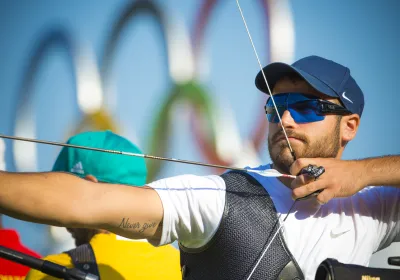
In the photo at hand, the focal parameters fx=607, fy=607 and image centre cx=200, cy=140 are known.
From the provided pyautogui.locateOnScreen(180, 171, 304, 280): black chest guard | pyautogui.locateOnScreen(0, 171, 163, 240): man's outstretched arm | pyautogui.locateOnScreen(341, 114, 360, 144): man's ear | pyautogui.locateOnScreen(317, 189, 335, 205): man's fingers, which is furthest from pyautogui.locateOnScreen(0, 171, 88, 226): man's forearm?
pyautogui.locateOnScreen(341, 114, 360, 144): man's ear

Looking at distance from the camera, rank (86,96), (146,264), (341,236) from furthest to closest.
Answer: (86,96)
(146,264)
(341,236)

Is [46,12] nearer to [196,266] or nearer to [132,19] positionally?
[132,19]

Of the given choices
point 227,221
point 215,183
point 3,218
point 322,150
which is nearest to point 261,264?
point 227,221

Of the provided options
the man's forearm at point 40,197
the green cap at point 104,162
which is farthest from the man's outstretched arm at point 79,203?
the green cap at point 104,162

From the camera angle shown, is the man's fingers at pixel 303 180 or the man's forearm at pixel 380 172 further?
the man's forearm at pixel 380 172

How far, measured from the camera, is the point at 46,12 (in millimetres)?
4535

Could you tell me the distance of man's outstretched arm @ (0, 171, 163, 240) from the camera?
4.36 ft

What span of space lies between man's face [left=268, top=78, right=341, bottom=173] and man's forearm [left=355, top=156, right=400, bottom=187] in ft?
0.53

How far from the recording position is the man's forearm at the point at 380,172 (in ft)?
5.90

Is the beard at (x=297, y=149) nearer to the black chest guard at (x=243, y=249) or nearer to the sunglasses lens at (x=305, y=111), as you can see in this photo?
the sunglasses lens at (x=305, y=111)

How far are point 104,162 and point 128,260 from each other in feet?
1.23

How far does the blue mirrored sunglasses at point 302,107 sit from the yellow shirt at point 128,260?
628 millimetres

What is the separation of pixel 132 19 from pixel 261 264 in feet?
9.90

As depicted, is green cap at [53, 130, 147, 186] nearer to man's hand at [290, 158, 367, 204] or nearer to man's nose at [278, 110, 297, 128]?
man's nose at [278, 110, 297, 128]
